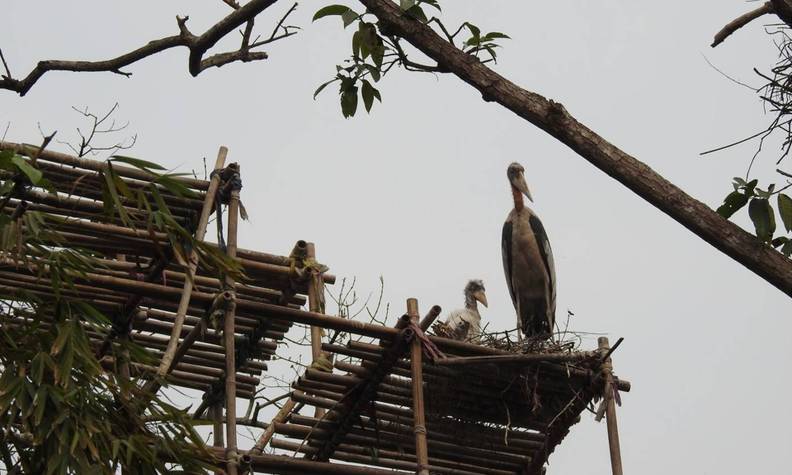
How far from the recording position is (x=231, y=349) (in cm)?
739

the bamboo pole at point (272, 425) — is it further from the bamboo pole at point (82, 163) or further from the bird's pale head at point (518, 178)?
the bird's pale head at point (518, 178)

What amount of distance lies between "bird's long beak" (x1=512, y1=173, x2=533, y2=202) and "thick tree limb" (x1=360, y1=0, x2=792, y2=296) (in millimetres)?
7164

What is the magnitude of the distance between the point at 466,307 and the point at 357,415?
13.8 ft

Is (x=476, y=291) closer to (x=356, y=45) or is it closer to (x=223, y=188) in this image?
(x=223, y=188)

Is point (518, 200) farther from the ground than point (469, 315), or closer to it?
A: farther from the ground

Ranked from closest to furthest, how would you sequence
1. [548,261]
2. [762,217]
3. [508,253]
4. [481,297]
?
[762,217], [548,261], [508,253], [481,297]

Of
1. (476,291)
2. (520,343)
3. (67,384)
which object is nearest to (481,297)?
(476,291)

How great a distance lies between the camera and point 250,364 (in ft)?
29.6

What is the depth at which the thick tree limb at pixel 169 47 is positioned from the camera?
4.63 m

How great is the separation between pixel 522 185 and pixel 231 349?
495 centimetres

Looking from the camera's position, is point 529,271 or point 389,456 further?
point 529,271

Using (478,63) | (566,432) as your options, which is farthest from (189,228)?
(478,63)

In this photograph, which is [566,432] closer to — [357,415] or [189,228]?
[357,415]

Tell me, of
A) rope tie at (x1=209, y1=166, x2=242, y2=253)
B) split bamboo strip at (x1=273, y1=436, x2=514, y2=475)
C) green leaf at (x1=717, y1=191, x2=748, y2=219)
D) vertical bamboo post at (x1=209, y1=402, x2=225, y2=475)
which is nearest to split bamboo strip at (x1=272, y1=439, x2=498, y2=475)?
split bamboo strip at (x1=273, y1=436, x2=514, y2=475)
